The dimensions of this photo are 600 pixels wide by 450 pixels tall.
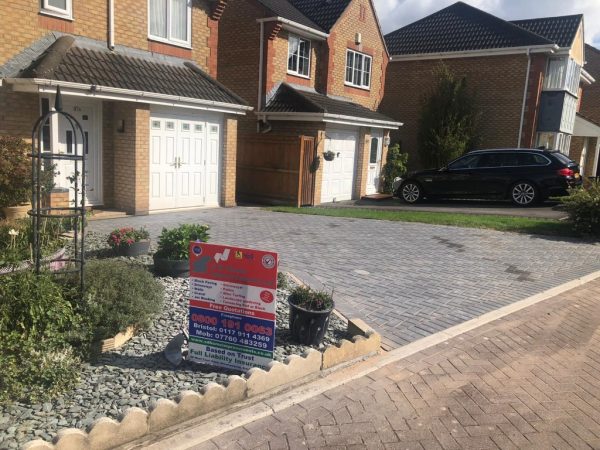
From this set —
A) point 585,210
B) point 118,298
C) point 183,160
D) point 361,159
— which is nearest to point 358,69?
point 361,159

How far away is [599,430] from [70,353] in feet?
14.0

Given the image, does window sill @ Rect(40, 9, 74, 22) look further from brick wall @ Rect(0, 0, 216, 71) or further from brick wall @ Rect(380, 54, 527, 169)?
brick wall @ Rect(380, 54, 527, 169)

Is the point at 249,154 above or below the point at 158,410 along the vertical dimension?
above

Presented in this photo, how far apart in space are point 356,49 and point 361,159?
4.79 m

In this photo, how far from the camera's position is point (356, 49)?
21.4 m

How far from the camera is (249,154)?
18219mm

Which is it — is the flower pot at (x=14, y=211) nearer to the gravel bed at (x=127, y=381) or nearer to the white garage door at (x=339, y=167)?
the gravel bed at (x=127, y=381)

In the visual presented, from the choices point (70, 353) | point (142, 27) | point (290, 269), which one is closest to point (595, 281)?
point (290, 269)

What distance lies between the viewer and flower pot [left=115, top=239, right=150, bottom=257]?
310 inches

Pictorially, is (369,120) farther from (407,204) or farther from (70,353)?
(70,353)

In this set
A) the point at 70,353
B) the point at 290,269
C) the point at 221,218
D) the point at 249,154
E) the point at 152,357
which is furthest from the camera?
the point at 249,154

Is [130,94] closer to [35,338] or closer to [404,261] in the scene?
[404,261]

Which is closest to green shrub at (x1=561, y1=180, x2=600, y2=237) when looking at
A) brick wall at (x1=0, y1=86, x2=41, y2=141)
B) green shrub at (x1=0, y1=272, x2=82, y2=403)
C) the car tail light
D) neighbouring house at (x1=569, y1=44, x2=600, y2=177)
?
the car tail light

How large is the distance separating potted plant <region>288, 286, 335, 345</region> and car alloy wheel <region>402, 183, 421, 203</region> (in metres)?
13.7
